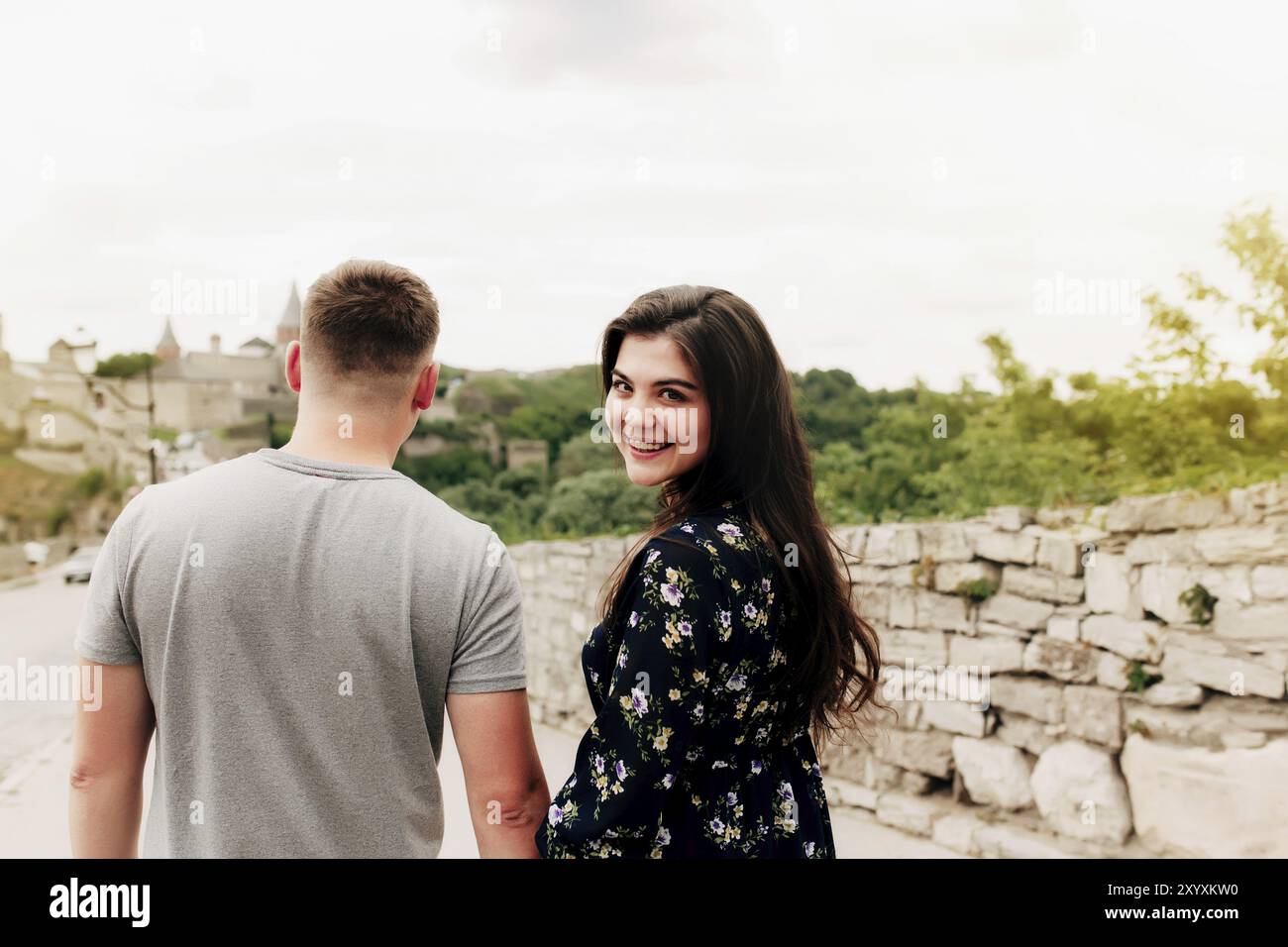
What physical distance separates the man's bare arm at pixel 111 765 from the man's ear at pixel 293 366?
0.49 meters

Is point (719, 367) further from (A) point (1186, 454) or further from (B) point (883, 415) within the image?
(B) point (883, 415)

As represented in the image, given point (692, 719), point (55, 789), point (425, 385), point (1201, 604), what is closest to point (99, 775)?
point (425, 385)

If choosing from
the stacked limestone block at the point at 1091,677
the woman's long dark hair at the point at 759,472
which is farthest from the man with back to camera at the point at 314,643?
the stacked limestone block at the point at 1091,677

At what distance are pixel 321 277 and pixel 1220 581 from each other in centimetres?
367

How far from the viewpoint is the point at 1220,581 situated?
3824mm

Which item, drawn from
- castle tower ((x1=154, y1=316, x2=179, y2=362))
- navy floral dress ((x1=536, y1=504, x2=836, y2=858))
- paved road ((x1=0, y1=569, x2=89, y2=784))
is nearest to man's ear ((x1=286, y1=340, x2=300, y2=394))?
navy floral dress ((x1=536, y1=504, x2=836, y2=858))

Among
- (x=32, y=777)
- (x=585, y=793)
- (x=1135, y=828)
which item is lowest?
(x=32, y=777)

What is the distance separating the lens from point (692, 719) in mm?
1389

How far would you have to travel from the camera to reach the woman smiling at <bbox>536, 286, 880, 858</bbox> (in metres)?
1.38

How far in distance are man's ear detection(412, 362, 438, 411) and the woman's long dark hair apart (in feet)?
1.09

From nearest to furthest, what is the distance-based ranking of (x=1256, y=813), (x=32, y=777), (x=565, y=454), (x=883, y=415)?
(x=1256, y=813)
(x=32, y=777)
(x=883, y=415)
(x=565, y=454)

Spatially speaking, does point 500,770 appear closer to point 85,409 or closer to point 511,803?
point 511,803

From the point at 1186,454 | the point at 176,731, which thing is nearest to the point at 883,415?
the point at 1186,454
